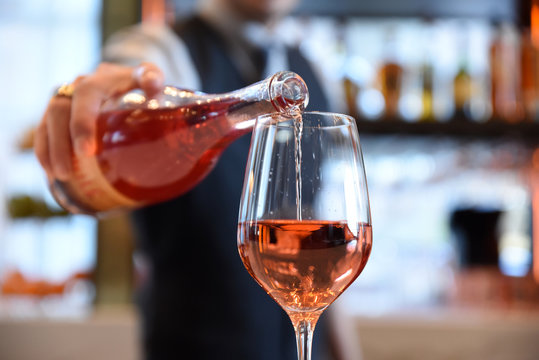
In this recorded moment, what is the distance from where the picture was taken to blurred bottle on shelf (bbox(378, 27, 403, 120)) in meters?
2.50

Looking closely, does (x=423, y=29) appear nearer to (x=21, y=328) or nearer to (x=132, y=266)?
(x=132, y=266)

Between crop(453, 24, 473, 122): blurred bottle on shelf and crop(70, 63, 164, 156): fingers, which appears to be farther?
crop(453, 24, 473, 122): blurred bottle on shelf

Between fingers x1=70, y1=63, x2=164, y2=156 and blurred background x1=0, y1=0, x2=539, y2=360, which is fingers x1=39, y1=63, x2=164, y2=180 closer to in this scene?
fingers x1=70, y1=63, x2=164, y2=156

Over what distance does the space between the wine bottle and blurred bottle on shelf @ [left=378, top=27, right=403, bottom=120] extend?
1.90 meters

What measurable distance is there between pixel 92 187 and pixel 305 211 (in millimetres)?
240

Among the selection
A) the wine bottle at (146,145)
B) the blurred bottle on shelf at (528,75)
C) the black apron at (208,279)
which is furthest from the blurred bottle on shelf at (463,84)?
the wine bottle at (146,145)

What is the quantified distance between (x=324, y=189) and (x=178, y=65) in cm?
73

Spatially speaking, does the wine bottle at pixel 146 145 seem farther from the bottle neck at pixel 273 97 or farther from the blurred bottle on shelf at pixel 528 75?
the blurred bottle on shelf at pixel 528 75

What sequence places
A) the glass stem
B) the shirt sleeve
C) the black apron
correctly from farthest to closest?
the black apron, the shirt sleeve, the glass stem

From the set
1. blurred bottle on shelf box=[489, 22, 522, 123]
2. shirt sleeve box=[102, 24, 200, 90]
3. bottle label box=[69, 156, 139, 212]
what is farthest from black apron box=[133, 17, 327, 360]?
blurred bottle on shelf box=[489, 22, 522, 123]

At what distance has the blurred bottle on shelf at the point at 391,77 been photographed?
8.20 ft

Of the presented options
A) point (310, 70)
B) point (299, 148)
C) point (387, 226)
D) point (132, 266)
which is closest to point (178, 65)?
point (310, 70)

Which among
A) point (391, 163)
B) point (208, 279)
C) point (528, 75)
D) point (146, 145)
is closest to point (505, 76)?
point (528, 75)

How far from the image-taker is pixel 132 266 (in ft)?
8.07
